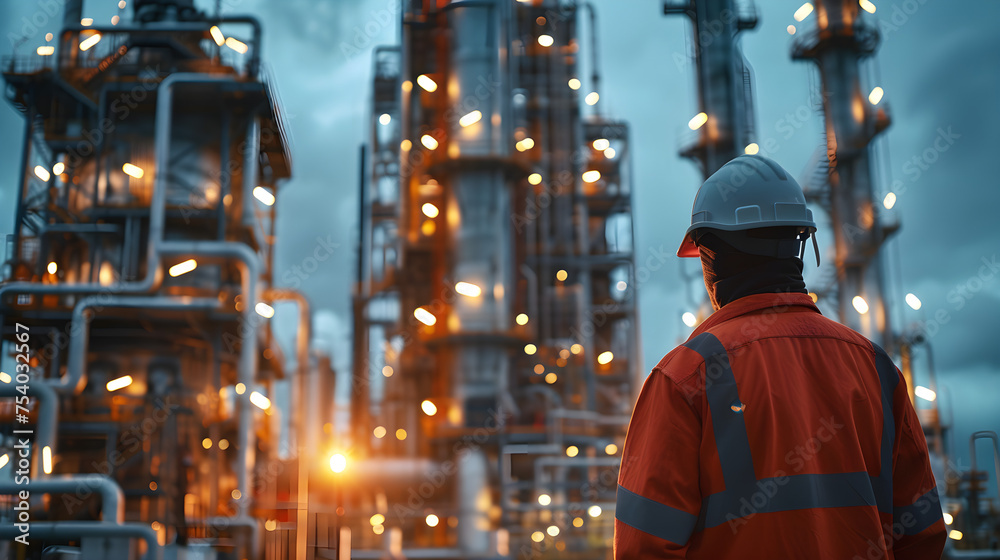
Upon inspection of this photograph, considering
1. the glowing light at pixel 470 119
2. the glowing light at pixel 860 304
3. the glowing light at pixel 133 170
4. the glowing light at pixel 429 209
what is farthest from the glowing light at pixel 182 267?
the glowing light at pixel 860 304

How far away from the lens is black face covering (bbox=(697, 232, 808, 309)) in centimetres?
189

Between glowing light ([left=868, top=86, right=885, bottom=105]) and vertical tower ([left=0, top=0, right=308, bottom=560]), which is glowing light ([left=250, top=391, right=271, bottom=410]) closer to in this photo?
vertical tower ([left=0, top=0, right=308, bottom=560])

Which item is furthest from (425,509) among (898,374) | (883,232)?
(898,374)

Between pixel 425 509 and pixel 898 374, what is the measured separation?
14908 millimetres

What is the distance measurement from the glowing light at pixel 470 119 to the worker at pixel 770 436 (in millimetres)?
15776

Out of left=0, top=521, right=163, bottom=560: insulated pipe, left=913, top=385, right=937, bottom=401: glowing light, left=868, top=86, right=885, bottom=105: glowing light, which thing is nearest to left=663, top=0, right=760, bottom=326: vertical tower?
left=868, top=86, right=885, bottom=105: glowing light

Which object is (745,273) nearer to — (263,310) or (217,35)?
(263,310)

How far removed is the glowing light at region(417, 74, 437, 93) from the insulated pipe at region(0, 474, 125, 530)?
39.8 feet

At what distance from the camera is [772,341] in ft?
5.75

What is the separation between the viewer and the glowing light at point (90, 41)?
59.3 ft

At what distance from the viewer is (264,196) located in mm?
18547

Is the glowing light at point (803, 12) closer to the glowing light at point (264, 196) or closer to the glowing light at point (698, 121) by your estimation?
the glowing light at point (698, 121)

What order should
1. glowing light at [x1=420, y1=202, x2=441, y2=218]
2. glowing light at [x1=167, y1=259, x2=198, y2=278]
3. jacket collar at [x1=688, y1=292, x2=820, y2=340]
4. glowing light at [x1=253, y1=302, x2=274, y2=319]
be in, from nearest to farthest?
jacket collar at [x1=688, y1=292, x2=820, y2=340] < glowing light at [x1=253, y1=302, x2=274, y2=319] < glowing light at [x1=167, y1=259, x2=198, y2=278] < glowing light at [x1=420, y1=202, x2=441, y2=218]

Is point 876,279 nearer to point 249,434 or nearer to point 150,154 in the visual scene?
point 249,434
